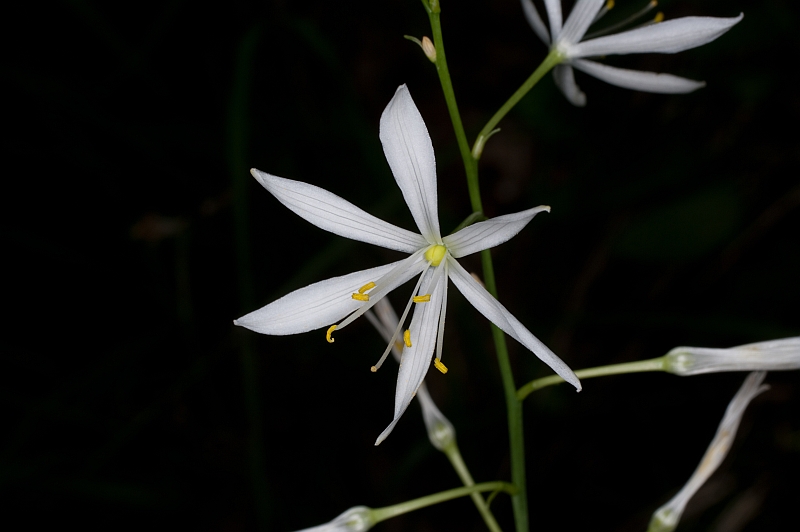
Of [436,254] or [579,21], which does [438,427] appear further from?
[579,21]

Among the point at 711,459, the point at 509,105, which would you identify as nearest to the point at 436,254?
the point at 509,105

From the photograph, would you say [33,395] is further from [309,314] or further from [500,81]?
[500,81]

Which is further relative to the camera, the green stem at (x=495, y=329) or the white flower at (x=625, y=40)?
the white flower at (x=625, y=40)

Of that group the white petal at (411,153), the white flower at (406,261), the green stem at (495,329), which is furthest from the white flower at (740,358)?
the white petal at (411,153)

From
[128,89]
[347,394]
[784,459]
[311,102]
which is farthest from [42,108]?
[784,459]

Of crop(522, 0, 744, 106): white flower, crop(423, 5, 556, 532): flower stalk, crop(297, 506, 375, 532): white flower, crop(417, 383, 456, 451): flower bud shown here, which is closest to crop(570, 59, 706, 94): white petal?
crop(522, 0, 744, 106): white flower

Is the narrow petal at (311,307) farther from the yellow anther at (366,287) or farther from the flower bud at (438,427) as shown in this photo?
the flower bud at (438,427)

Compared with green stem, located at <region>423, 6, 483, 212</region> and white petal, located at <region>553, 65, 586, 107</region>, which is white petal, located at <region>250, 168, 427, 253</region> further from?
white petal, located at <region>553, 65, 586, 107</region>
